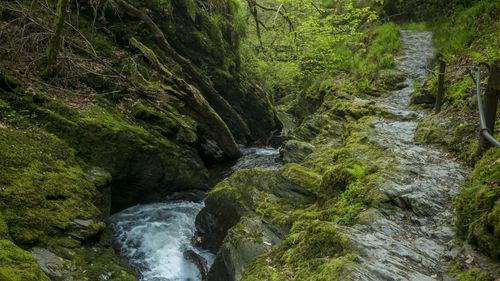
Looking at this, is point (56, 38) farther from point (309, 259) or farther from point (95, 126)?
point (309, 259)

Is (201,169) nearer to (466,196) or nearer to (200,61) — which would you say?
(200,61)

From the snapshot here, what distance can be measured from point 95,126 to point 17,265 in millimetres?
4363

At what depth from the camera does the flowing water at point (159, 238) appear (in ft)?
19.5

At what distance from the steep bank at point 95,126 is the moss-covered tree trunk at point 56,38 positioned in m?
0.20

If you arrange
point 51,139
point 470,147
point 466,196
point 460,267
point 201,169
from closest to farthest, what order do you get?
point 460,267, point 466,196, point 470,147, point 51,139, point 201,169

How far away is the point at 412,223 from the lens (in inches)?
153

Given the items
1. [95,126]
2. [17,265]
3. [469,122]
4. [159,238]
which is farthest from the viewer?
[95,126]

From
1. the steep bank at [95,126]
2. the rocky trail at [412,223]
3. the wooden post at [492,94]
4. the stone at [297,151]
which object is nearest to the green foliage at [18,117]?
the steep bank at [95,126]

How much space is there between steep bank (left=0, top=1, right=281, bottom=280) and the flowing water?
1.81ft

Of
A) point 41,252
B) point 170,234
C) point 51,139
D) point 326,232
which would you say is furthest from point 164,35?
point 326,232

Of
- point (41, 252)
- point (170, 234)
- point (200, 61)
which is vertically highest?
point (200, 61)

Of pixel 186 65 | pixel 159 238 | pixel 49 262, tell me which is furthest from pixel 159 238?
pixel 186 65

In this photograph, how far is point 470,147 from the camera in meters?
5.04

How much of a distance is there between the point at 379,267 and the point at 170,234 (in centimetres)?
569
